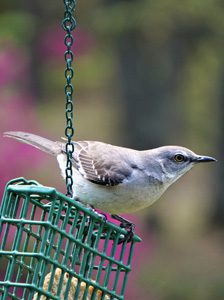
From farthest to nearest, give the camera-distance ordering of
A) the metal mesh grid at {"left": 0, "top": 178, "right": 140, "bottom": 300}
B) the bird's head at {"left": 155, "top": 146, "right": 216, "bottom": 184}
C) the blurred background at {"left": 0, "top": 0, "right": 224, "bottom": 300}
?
1. the blurred background at {"left": 0, "top": 0, "right": 224, "bottom": 300}
2. the bird's head at {"left": 155, "top": 146, "right": 216, "bottom": 184}
3. the metal mesh grid at {"left": 0, "top": 178, "right": 140, "bottom": 300}

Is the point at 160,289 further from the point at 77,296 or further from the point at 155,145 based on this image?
the point at 77,296

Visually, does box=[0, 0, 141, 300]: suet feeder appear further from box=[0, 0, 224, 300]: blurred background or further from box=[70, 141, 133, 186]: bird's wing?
box=[0, 0, 224, 300]: blurred background

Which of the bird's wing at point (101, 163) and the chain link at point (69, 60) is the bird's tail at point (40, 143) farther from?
the chain link at point (69, 60)

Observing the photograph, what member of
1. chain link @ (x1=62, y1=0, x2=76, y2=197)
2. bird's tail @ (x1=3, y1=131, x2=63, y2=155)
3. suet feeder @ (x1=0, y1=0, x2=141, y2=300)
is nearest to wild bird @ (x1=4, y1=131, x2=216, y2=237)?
bird's tail @ (x1=3, y1=131, x2=63, y2=155)

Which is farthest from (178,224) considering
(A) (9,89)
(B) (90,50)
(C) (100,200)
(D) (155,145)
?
(C) (100,200)

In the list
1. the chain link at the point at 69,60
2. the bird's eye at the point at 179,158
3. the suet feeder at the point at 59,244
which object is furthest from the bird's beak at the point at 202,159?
the chain link at the point at 69,60

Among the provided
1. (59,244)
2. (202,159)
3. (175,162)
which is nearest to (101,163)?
(175,162)

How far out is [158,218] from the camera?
16.6 meters

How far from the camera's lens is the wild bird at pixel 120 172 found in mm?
5613

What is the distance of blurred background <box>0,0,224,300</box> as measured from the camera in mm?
9477

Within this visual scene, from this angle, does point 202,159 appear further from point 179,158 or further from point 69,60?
point 69,60

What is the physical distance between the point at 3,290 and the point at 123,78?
429 inches

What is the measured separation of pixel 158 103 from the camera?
1511 cm

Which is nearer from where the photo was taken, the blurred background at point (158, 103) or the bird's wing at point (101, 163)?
the bird's wing at point (101, 163)
